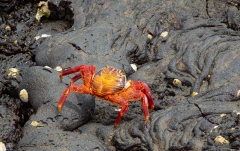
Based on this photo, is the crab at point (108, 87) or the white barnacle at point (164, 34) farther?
the white barnacle at point (164, 34)

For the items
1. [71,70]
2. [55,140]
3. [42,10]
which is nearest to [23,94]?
[71,70]

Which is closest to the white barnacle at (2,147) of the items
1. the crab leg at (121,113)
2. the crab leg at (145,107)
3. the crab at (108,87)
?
the crab at (108,87)

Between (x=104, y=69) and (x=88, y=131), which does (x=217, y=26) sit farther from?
(x=88, y=131)

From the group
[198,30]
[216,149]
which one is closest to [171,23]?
[198,30]

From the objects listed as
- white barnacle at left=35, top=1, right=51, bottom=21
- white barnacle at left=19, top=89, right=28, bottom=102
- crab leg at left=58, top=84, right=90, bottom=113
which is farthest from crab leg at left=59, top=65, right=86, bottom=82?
white barnacle at left=35, top=1, right=51, bottom=21

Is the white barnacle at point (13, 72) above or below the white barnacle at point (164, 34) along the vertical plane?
below

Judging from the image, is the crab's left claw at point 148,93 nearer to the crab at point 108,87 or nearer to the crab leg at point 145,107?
the crab at point 108,87

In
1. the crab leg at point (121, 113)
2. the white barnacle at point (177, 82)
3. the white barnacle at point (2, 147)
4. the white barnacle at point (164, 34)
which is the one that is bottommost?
the white barnacle at point (2, 147)

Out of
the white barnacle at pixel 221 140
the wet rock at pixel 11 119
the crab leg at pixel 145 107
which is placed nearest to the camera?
the white barnacle at pixel 221 140

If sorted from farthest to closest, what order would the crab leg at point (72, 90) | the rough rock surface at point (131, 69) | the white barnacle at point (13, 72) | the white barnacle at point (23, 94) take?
1. the white barnacle at point (13, 72)
2. the white barnacle at point (23, 94)
3. the crab leg at point (72, 90)
4. the rough rock surface at point (131, 69)
